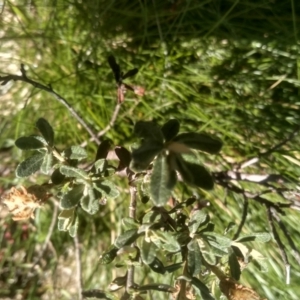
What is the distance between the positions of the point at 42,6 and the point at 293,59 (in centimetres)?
54

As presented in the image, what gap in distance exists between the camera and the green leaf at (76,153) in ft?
2.11

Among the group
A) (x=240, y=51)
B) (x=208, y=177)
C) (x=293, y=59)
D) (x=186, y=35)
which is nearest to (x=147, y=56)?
(x=186, y=35)

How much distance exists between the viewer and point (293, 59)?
3.20 feet

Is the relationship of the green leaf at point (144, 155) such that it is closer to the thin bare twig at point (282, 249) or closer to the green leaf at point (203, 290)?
the green leaf at point (203, 290)

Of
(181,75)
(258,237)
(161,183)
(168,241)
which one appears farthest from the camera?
(181,75)

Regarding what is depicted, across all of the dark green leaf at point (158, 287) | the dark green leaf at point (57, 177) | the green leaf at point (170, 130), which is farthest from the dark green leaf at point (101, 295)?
the green leaf at point (170, 130)

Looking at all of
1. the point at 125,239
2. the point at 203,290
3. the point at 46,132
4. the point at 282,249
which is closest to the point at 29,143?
the point at 46,132

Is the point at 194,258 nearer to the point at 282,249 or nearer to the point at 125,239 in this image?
the point at 125,239

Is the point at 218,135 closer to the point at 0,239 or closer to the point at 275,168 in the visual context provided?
the point at 275,168

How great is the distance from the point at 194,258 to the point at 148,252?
69mm

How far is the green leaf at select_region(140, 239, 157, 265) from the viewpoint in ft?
1.85

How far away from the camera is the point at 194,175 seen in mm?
490

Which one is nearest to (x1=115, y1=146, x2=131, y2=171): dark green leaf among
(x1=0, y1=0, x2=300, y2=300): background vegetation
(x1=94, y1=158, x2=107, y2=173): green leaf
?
(x1=94, y1=158, x2=107, y2=173): green leaf

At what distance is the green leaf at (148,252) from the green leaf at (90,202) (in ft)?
0.25
